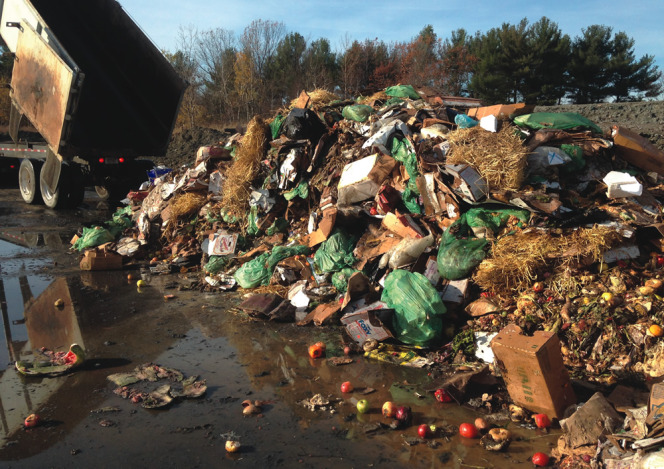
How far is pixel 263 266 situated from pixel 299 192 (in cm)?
134

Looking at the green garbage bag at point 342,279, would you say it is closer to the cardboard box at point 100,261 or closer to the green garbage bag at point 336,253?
the green garbage bag at point 336,253

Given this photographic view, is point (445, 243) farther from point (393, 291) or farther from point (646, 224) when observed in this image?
point (646, 224)

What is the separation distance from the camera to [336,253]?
503 cm

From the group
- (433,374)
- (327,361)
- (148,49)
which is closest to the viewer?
(433,374)

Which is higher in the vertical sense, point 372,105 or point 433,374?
point 372,105

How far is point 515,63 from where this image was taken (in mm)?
19641

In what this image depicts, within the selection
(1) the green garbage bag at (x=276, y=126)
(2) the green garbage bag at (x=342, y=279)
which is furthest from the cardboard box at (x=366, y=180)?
(1) the green garbage bag at (x=276, y=126)

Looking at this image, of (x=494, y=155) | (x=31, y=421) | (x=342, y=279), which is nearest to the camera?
(x=31, y=421)

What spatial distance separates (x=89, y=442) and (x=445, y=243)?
10.1 ft

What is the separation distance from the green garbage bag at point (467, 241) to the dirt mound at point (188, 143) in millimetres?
13528

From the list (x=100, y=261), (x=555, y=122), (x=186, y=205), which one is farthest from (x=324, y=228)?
(x=100, y=261)

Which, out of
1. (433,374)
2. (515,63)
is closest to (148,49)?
(433,374)

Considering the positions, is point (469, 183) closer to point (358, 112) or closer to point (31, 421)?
point (358, 112)

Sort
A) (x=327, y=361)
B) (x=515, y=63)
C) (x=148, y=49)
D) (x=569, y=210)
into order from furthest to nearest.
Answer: (x=515, y=63)
(x=148, y=49)
(x=569, y=210)
(x=327, y=361)
